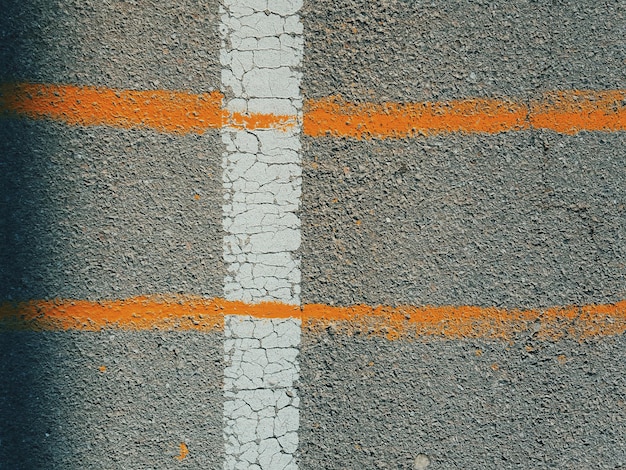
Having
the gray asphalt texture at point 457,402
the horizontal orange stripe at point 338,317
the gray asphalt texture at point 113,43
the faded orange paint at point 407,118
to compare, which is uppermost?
the gray asphalt texture at point 113,43

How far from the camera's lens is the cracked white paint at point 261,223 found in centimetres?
241

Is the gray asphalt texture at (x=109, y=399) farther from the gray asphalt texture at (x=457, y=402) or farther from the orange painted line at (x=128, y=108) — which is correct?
the orange painted line at (x=128, y=108)

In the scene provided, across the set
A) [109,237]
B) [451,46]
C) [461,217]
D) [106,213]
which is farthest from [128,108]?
[461,217]

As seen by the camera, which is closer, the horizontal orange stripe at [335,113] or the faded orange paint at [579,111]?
the horizontal orange stripe at [335,113]

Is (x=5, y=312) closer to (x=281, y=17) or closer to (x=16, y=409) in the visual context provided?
(x=16, y=409)

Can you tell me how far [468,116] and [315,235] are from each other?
0.92m

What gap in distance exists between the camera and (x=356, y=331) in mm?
2463

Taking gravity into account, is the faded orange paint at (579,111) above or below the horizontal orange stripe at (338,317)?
above

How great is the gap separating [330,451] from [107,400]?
107 cm

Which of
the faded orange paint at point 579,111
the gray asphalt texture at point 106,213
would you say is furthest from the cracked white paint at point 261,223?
the faded orange paint at point 579,111

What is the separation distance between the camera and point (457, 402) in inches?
97.7

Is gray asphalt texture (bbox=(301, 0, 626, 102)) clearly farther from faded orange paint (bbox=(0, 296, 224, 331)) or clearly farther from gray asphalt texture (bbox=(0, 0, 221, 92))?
faded orange paint (bbox=(0, 296, 224, 331))

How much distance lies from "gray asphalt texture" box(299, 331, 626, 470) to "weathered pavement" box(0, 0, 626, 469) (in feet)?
0.03

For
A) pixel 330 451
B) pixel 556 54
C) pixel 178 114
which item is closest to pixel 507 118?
pixel 556 54
